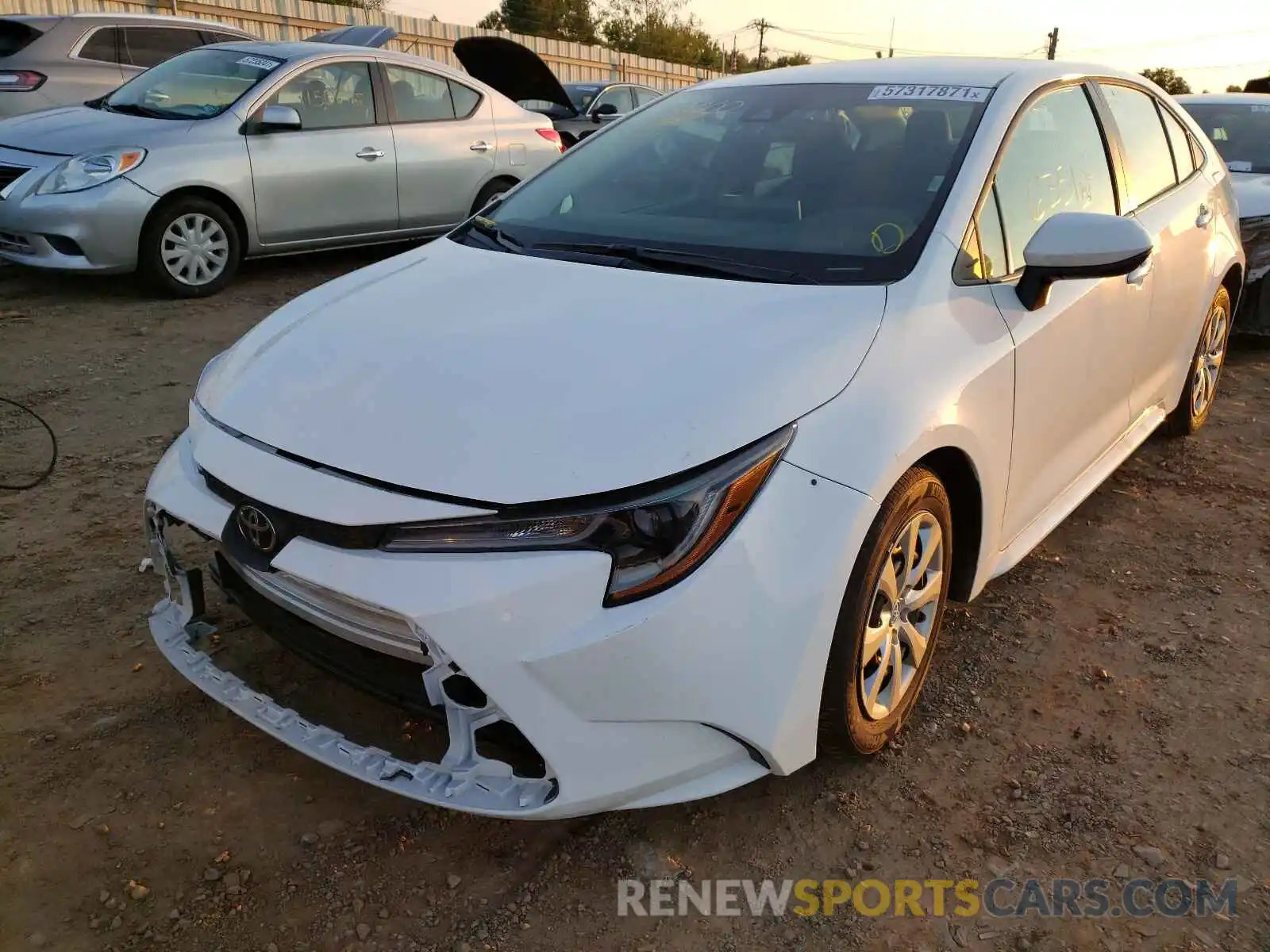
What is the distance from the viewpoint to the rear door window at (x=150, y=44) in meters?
7.78

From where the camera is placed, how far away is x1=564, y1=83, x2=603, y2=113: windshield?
12.7 m

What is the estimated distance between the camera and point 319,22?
15.3 meters

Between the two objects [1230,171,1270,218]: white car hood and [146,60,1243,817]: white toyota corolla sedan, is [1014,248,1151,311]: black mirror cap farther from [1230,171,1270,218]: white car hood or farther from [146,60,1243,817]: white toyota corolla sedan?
[1230,171,1270,218]: white car hood

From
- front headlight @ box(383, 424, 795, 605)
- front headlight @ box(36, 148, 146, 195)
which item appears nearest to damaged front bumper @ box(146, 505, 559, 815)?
front headlight @ box(383, 424, 795, 605)

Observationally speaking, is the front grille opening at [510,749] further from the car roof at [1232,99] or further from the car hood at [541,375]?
the car roof at [1232,99]

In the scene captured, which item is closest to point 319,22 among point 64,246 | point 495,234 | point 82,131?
point 82,131

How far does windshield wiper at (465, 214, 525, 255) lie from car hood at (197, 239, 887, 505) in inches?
10.4

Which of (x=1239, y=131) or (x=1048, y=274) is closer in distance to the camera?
(x=1048, y=274)

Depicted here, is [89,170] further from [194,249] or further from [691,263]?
[691,263]

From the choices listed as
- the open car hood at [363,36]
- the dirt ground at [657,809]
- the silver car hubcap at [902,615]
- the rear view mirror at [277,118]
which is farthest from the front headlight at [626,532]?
the open car hood at [363,36]

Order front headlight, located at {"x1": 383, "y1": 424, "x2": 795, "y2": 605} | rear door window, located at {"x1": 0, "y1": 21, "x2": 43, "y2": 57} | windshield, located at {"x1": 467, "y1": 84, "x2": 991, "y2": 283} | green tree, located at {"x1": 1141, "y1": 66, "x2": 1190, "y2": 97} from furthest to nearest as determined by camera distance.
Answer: green tree, located at {"x1": 1141, "y1": 66, "x2": 1190, "y2": 97} → rear door window, located at {"x1": 0, "y1": 21, "x2": 43, "y2": 57} → windshield, located at {"x1": 467, "y1": 84, "x2": 991, "y2": 283} → front headlight, located at {"x1": 383, "y1": 424, "x2": 795, "y2": 605}

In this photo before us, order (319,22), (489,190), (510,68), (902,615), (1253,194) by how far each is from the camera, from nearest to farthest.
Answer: (902,615)
(1253,194)
(489,190)
(510,68)
(319,22)

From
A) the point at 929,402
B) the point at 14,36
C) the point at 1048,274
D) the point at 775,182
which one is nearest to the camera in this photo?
the point at 929,402

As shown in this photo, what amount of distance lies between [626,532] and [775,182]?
141 centimetres
